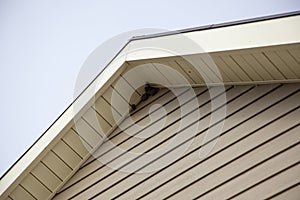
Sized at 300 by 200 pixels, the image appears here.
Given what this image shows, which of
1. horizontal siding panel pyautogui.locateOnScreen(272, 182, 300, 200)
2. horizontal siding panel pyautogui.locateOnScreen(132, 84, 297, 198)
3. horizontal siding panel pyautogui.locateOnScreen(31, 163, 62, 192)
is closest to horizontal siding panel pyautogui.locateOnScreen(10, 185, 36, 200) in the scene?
horizontal siding panel pyautogui.locateOnScreen(31, 163, 62, 192)

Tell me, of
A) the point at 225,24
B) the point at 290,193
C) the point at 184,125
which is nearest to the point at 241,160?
the point at 290,193

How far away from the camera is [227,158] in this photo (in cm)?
298

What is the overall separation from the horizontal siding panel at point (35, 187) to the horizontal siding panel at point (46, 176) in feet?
0.08

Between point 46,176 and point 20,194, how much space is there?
0.18 metres

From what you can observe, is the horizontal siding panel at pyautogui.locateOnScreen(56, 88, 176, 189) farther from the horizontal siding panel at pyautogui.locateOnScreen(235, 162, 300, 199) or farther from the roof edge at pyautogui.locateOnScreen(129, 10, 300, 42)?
the horizontal siding panel at pyautogui.locateOnScreen(235, 162, 300, 199)

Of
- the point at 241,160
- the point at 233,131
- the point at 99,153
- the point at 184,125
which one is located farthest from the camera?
the point at 99,153

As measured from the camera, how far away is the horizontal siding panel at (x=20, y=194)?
3.30 meters

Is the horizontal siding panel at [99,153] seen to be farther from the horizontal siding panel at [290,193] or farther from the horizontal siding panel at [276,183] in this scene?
the horizontal siding panel at [290,193]

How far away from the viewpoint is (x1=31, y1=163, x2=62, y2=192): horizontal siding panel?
3.35m

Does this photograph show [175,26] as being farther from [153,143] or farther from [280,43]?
[280,43]

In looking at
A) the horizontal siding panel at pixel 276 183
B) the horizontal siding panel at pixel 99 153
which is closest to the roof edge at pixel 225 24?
the horizontal siding panel at pixel 99 153

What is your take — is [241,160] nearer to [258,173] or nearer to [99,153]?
[258,173]

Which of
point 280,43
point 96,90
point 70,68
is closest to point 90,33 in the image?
point 70,68

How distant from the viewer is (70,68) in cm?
427
